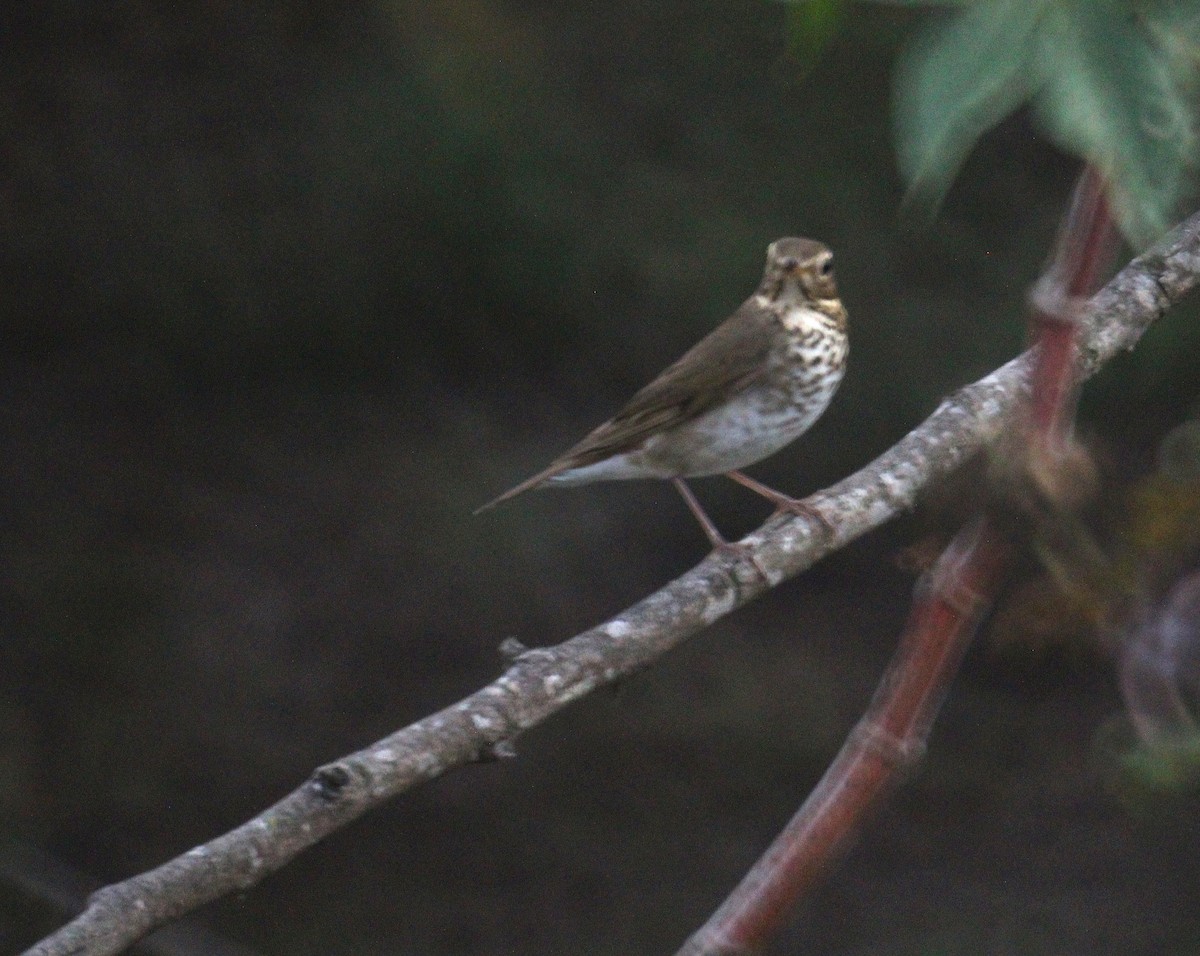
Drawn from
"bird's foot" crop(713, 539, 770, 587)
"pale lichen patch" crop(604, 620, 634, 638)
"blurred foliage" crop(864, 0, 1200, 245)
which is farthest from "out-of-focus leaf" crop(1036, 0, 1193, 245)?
"bird's foot" crop(713, 539, 770, 587)

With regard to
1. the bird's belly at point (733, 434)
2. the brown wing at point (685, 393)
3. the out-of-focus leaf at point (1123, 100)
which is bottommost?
the out-of-focus leaf at point (1123, 100)

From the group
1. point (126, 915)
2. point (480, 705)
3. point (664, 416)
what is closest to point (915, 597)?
point (126, 915)

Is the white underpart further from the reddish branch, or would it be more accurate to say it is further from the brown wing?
the reddish branch

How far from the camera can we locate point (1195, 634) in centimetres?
31

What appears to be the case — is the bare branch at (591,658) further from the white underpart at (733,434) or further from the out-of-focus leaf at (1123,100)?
the white underpart at (733,434)

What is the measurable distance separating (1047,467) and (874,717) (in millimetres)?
57

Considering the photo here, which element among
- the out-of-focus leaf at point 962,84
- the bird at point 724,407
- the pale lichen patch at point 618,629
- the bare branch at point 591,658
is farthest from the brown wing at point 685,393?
the out-of-focus leaf at point 962,84

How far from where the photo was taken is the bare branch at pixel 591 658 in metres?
0.68

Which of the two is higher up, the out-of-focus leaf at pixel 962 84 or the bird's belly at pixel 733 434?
the bird's belly at pixel 733 434

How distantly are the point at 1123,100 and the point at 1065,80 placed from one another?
1 cm

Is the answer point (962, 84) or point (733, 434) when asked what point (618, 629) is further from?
point (962, 84)

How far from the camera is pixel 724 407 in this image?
5.57 ft

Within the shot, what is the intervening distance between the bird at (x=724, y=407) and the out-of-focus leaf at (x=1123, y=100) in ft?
4.54

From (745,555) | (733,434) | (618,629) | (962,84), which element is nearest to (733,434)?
(733,434)
